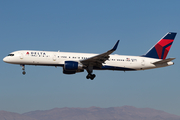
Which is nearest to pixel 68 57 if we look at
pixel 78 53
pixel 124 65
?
pixel 78 53

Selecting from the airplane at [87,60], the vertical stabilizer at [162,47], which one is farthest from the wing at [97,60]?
the vertical stabilizer at [162,47]

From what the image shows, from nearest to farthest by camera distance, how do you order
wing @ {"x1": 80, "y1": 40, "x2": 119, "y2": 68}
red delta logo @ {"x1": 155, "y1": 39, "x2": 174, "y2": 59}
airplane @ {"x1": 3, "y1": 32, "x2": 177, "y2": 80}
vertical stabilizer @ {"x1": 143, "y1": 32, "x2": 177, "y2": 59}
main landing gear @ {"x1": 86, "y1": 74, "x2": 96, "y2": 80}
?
wing @ {"x1": 80, "y1": 40, "x2": 119, "y2": 68} → airplane @ {"x1": 3, "y1": 32, "x2": 177, "y2": 80} → main landing gear @ {"x1": 86, "y1": 74, "x2": 96, "y2": 80} → vertical stabilizer @ {"x1": 143, "y1": 32, "x2": 177, "y2": 59} → red delta logo @ {"x1": 155, "y1": 39, "x2": 174, "y2": 59}

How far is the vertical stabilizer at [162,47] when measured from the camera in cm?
4804

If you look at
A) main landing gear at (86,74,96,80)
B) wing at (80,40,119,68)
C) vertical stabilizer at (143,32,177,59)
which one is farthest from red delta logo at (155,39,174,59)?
main landing gear at (86,74,96,80)

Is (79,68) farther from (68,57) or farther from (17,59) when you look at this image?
(17,59)

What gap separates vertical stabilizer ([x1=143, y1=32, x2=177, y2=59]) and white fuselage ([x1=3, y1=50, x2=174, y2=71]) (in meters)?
3.02

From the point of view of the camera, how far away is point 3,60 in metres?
42.4

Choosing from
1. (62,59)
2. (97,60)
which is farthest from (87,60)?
(62,59)

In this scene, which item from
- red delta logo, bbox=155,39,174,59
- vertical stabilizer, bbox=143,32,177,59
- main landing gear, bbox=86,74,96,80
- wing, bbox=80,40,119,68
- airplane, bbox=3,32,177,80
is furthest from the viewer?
red delta logo, bbox=155,39,174,59

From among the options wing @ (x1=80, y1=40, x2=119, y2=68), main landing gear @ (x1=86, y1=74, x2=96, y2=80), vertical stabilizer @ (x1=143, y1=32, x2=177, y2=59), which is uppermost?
vertical stabilizer @ (x1=143, y1=32, x2=177, y2=59)

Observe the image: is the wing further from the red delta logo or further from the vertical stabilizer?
the red delta logo

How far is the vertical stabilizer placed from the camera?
48041 millimetres

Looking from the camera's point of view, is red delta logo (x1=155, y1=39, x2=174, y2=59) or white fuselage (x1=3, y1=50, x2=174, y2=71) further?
red delta logo (x1=155, y1=39, x2=174, y2=59)

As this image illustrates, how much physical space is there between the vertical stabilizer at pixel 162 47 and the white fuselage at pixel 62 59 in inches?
119
